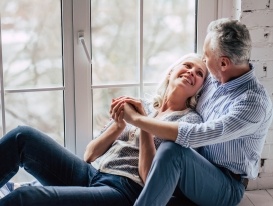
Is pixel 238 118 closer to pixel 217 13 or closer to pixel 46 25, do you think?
pixel 217 13

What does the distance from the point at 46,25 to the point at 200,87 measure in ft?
2.42

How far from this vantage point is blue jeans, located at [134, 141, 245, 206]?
159 centimetres

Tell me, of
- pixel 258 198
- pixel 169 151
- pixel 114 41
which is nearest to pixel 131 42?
pixel 114 41

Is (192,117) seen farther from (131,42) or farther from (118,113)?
(131,42)

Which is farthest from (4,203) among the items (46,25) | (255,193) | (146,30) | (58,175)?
(255,193)

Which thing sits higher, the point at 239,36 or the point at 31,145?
the point at 239,36

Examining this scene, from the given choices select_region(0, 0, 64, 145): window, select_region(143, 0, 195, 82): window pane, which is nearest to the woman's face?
select_region(143, 0, 195, 82): window pane

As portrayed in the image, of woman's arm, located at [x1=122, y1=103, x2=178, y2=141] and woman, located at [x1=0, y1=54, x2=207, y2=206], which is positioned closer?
woman's arm, located at [x1=122, y1=103, x2=178, y2=141]

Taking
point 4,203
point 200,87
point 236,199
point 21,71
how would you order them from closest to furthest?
1. point 4,203
2. point 236,199
3. point 200,87
4. point 21,71

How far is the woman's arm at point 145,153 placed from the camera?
1773 mm

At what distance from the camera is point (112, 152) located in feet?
6.36

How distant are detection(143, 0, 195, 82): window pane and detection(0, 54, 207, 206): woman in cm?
21

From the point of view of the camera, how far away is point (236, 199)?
1795 millimetres

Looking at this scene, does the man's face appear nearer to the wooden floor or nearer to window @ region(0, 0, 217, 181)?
window @ region(0, 0, 217, 181)
